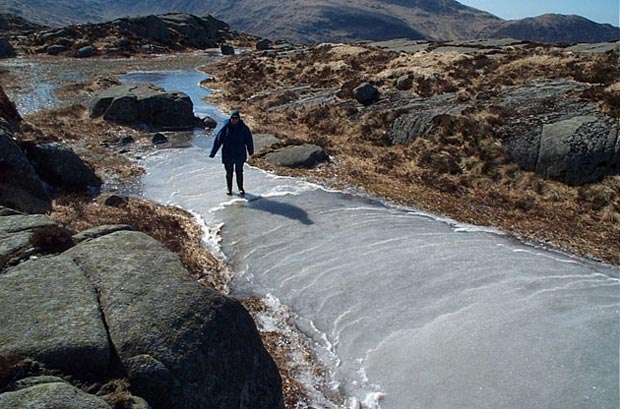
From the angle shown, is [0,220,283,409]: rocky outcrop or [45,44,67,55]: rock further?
[45,44,67,55]: rock

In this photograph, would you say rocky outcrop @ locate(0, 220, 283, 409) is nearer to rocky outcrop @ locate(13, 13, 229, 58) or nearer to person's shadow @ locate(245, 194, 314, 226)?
person's shadow @ locate(245, 194, 314, 226)

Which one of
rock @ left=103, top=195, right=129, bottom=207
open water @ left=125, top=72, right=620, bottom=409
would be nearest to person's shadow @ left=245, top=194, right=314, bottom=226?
open water @ left=125, top=72, right=620, bottom=409

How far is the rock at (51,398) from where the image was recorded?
4.81 m

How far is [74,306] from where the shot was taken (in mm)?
6699

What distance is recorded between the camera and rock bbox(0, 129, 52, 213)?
14.1m

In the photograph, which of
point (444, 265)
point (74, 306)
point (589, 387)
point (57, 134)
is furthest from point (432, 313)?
point (57, 134)

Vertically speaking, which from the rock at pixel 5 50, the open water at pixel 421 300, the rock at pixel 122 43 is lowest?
the open water at pixel 421 300

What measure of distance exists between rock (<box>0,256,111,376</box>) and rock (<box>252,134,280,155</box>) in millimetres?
17204

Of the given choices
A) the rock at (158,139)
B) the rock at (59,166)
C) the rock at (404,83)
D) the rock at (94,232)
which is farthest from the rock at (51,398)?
the rock at (404,83)

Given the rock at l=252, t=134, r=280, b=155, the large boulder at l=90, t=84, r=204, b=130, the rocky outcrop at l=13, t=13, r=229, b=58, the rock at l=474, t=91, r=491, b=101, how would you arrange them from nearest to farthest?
the rock at l=252, t=134, r=280, b=155
the rock at l=474, t=91, r=491, b=101
the large boulder at l=90, t=84, r=204, b=130
the rocky outcrop at l=13, t=13, r=229, b=58

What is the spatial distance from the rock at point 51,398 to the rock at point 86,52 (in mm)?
75887

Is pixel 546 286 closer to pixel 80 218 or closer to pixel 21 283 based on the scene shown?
pixel 21 283

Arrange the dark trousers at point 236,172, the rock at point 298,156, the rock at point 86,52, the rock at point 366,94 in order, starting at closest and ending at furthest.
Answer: the dark trousers at point 236,172 → the rock at point 298,156 → the rock at point 366,94 → the rock at point 86,52

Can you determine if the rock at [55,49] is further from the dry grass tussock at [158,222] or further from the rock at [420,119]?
the dry grass tussock at [158,222]
